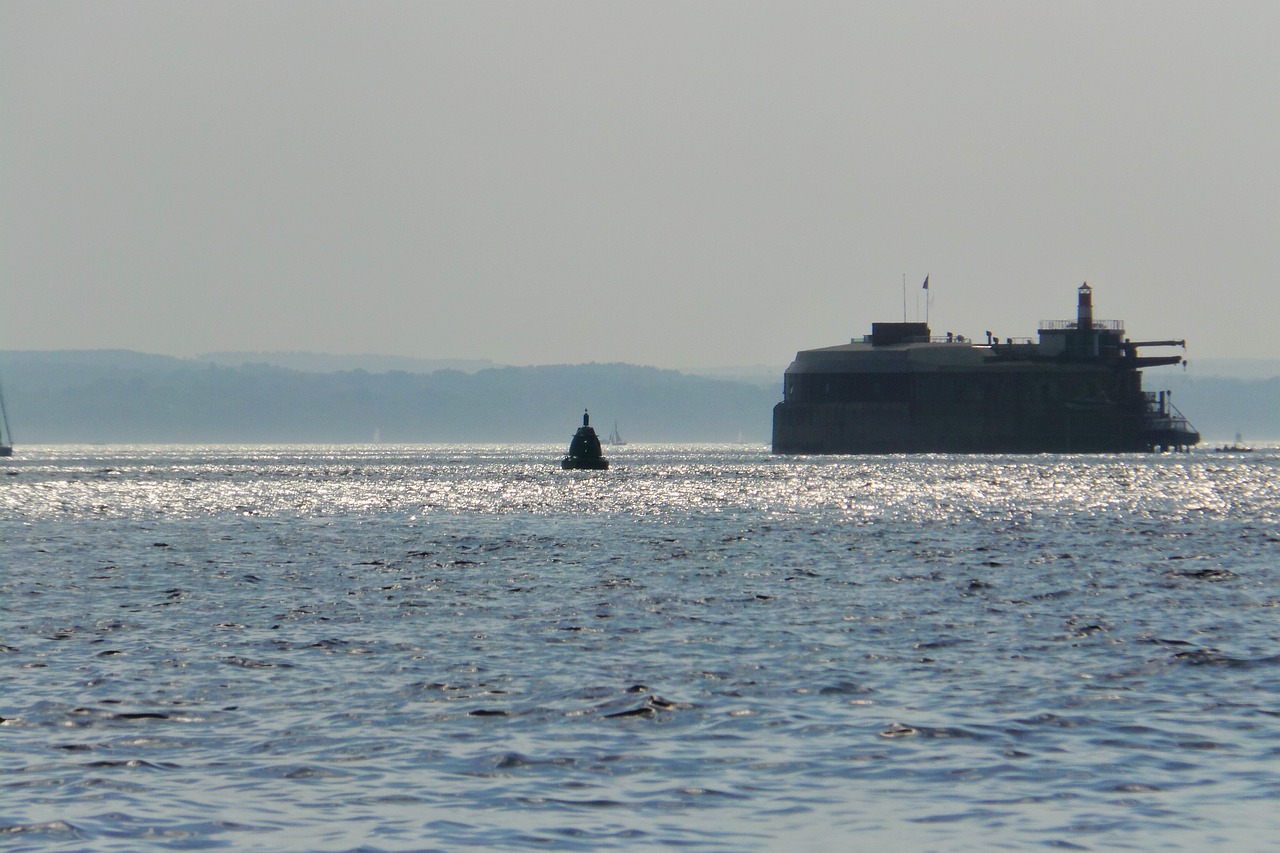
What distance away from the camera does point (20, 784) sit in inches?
625

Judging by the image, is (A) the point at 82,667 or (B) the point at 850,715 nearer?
(B) the point at 850,715

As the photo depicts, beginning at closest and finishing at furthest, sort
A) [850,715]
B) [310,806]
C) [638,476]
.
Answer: [310,806] → [850,715] → [638,476]

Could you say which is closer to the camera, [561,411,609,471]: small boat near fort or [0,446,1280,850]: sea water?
[0,446,1280,850]: sea water

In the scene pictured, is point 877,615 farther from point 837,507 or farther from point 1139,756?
point 837,507

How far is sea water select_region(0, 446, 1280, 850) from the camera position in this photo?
14.4 metres

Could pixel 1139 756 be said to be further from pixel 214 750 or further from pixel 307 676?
A: pixel 307 676

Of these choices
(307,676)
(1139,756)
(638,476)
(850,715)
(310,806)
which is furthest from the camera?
(638,476)

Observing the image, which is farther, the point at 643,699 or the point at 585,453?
the point at 585,453

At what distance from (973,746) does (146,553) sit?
3802cm

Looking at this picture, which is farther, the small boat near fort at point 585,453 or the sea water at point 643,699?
the small boat near fort at point 585,453

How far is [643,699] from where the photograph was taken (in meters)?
20.6

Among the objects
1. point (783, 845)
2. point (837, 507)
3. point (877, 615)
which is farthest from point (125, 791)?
point (837, 507)

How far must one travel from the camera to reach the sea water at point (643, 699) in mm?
14422

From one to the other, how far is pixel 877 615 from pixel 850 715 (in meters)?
11.5
